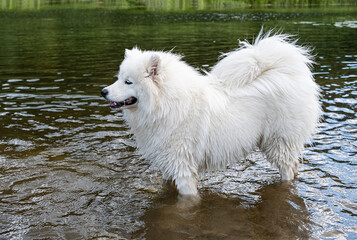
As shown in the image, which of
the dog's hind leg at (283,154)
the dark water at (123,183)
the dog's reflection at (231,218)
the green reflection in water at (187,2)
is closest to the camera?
the dog's reflection at (231,218)

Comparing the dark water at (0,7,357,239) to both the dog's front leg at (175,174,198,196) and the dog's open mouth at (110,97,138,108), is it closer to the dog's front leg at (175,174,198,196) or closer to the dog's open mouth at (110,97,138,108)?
the dog's front leg at (175,174,198,196)

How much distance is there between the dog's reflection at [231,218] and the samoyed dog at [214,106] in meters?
0.36

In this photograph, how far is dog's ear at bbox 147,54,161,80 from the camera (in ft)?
16.3

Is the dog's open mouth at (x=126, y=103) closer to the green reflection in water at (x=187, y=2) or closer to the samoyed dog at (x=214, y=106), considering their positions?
the samoyed dog at (x=214, y=106)

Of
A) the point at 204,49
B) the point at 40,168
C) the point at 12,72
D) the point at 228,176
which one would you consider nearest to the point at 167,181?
the point at 228,176

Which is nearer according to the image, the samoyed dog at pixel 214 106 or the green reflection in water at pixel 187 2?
the samoyed dog at pixel 214 106

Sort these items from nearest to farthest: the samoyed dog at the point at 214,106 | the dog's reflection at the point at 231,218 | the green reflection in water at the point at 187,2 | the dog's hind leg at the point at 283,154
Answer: the dog's reflection at the point at 231,218
the samoyed dog at the point at 214,106
the dog's hind leg at the point at 283,154
the green reflection in water at the point at 187,2

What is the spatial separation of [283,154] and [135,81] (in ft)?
8.32

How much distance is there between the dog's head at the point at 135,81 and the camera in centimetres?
506

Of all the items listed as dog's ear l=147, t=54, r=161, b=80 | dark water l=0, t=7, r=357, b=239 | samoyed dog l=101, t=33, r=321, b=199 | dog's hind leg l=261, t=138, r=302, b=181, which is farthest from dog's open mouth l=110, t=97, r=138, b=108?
dog's hind leg l=261, t=138, r=302, b=181

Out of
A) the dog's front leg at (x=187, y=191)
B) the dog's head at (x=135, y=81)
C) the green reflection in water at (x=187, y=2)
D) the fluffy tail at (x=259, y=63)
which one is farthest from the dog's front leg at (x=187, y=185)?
the green reflection in water at (x=187, y=2)

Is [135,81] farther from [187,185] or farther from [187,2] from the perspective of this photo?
[187,2]

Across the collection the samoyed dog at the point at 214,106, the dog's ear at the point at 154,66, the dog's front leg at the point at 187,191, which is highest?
the dog's ear at the point at 154,66

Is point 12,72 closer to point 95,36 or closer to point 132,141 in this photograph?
point 132,141
